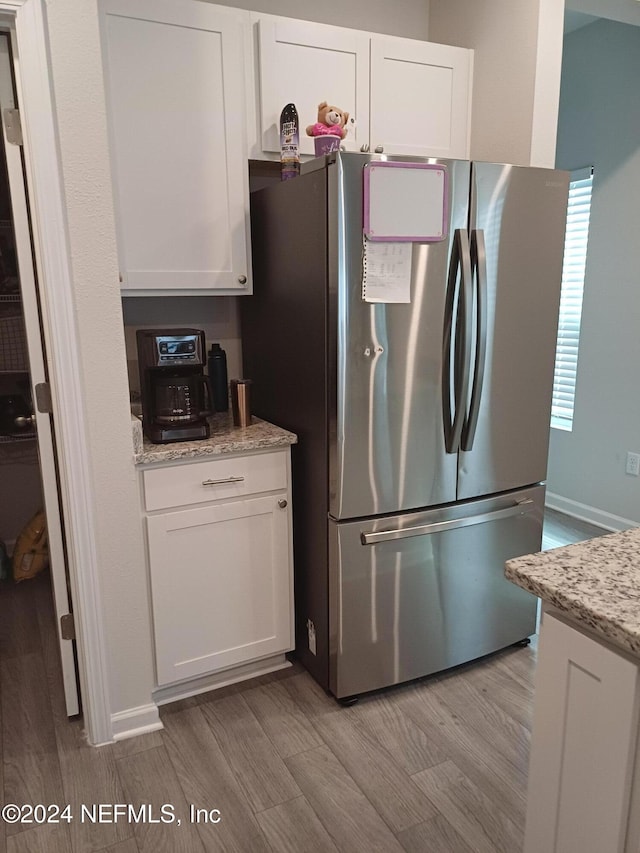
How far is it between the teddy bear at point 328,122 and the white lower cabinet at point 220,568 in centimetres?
111

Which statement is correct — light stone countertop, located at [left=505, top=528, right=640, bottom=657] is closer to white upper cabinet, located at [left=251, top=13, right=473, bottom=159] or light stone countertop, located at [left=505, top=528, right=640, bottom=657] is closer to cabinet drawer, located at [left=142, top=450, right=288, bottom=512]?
cabinet drawer, located at [left=142, top=450, right=288, bottom=512]

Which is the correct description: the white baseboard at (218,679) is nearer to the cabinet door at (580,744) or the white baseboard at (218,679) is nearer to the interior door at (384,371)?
the interior door at (384,371)

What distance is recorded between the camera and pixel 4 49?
5.64ft

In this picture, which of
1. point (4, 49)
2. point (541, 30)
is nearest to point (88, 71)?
point (4, 49)

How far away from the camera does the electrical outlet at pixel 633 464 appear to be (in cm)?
355

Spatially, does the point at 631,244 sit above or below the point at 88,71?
below

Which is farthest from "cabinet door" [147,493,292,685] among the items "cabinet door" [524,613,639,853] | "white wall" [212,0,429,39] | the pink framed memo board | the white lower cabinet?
"white wall" [212,0,429,39]

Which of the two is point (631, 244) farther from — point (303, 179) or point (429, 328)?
point (303, 179)

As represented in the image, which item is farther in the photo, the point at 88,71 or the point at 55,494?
the point at 55,494

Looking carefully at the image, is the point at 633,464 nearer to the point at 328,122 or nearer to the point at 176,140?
the point at 328,122

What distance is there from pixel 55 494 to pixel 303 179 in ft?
4.06

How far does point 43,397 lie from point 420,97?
178 centimetres

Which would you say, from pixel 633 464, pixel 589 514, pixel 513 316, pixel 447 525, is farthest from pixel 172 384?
pixel 589 514

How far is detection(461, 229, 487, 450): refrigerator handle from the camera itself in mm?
2014
